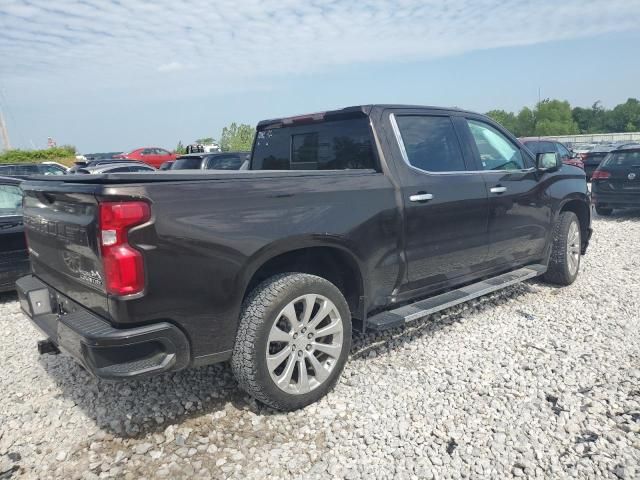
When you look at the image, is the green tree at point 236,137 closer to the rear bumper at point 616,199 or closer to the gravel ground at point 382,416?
the rear bumper at point 616,199

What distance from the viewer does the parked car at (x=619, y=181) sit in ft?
33.3

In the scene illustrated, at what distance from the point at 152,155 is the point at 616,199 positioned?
81.7 ft

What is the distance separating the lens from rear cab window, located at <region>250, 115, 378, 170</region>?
3768mm

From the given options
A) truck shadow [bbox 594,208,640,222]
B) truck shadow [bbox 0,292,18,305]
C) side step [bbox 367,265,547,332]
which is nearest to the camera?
side step [bbox 367,265,547,332]

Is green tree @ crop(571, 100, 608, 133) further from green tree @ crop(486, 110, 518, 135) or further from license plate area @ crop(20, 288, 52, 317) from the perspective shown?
license plate area @ crop(20, 288, 52, 317)

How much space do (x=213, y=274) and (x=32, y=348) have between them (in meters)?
2.57

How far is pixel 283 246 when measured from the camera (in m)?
2.95

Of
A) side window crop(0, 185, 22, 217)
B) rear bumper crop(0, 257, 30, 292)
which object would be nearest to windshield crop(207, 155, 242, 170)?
side window crop(0, 185, 22, 217)

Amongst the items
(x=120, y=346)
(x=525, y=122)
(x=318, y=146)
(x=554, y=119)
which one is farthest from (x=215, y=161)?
(x=525, y=122)

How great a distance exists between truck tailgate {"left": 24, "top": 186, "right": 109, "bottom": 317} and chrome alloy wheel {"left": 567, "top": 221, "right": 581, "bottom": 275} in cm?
489

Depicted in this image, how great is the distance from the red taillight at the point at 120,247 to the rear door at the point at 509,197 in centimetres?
308

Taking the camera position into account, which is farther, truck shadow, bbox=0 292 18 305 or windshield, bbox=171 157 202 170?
windshield, bbox=171 157 202 170

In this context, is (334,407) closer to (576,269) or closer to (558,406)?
(558,406)

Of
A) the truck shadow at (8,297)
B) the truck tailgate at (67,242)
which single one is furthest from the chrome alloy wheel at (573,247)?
the truck shadow at (8,297)
